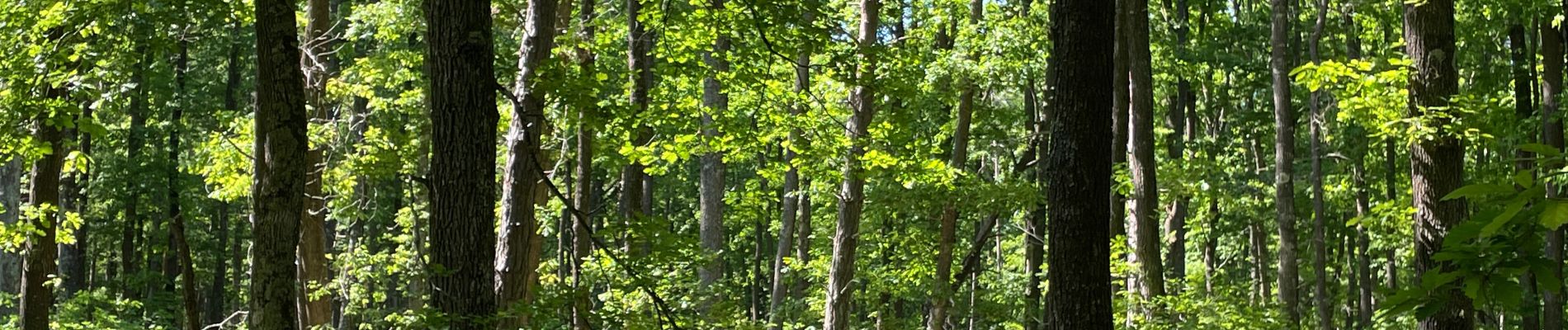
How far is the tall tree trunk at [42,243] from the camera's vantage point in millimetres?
10633

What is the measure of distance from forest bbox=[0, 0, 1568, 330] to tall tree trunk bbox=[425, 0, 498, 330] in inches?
0.7

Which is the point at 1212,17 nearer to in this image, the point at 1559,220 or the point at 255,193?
the point at 255,193

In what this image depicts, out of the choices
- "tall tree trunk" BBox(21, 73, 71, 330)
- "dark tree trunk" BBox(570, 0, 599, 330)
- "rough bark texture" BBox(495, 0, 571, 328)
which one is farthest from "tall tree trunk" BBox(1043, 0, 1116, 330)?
"tall tree trunk" BBox(21, 73, 71, 330)

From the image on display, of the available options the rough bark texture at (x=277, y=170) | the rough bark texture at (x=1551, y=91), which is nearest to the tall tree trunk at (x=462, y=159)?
the rough bark texture at (x=277, y=170)

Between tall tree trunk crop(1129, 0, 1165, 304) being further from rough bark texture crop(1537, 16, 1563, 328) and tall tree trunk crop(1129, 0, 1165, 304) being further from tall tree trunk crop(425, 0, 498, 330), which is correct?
tall tree trunk crop(425, 0, 498, 330)

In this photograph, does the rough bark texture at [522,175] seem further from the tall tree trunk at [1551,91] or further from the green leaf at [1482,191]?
the tall tree trunk at [1551,91]

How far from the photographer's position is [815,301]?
66.5 feet

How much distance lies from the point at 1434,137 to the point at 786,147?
18.5ft

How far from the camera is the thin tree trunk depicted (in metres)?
7.02

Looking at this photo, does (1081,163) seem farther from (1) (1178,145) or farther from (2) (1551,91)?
(1) (1178,145)

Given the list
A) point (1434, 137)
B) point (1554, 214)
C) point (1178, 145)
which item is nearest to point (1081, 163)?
point (1554, 214)

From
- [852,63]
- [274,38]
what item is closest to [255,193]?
[274,38]

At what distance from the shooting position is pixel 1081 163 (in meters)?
7.06

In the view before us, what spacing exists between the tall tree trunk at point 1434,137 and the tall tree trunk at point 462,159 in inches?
287
